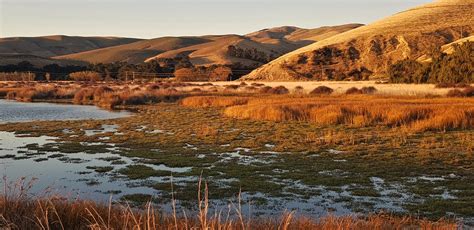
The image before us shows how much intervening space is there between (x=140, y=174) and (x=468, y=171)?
8.41 metres

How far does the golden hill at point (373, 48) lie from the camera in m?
80.8

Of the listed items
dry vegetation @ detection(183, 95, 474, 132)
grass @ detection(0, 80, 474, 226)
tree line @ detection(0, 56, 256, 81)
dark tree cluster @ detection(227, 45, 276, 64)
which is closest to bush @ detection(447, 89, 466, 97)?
dry vegetation @ detection(183, 95, 474, 132)

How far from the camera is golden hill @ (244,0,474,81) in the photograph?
80.8 meters

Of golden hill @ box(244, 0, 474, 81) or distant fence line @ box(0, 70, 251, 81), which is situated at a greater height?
golden hill @ box(244, 0, 474, 81)

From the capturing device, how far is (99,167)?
13820 millimetres

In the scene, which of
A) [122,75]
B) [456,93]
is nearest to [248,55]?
[122,75]

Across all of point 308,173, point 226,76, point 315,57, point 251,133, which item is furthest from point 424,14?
point 308,173

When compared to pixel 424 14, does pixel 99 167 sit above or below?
below

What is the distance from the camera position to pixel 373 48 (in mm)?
86188

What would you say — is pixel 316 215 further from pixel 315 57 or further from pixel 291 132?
pixel 315 57

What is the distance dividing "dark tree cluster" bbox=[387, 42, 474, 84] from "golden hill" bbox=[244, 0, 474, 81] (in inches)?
681

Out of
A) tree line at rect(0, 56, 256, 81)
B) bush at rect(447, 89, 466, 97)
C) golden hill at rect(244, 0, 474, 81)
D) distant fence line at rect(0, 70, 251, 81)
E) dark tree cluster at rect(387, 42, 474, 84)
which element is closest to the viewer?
bush at rect(447, 89, 466, 97)

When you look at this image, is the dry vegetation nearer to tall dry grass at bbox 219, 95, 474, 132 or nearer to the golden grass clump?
tall dry grass at bbox 219, 95, 474, 132

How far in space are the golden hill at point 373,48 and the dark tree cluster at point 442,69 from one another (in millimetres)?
17299
